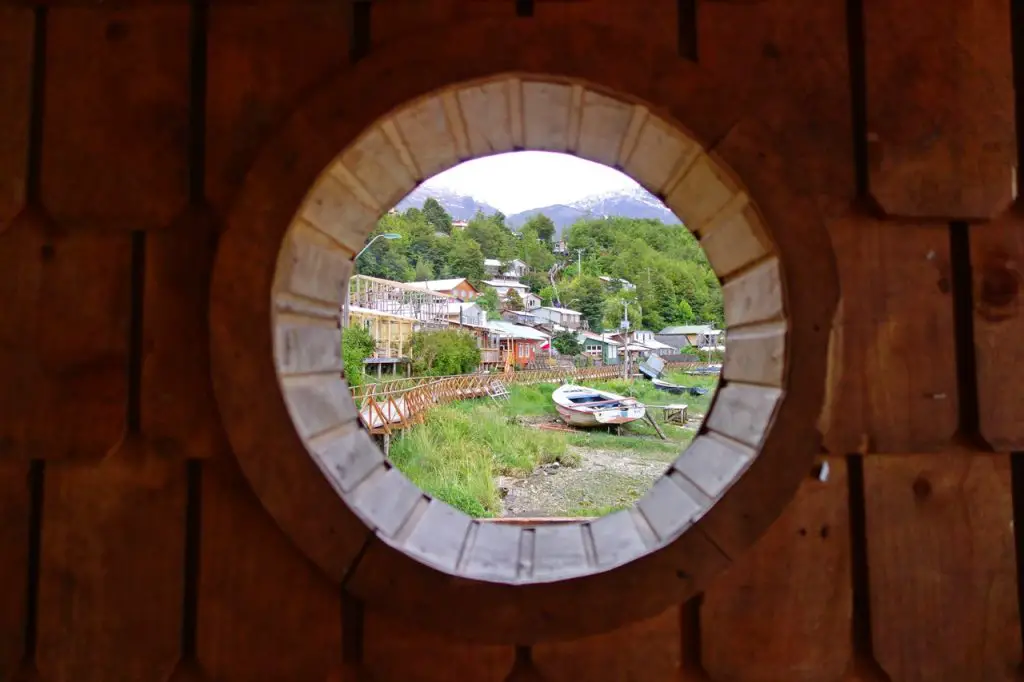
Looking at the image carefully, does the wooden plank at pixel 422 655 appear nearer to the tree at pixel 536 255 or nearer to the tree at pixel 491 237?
the tree at pixel 491 237

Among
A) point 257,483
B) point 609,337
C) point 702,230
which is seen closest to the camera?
point 257,483

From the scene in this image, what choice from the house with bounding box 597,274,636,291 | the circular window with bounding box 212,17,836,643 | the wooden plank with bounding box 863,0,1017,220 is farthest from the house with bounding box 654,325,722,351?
the circular window with bounding box 212,17,836,643

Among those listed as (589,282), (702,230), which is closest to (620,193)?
(589,282)

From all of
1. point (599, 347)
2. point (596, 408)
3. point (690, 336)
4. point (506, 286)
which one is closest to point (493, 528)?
point (596, 408)

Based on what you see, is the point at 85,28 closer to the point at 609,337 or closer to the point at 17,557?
the point at 17,557

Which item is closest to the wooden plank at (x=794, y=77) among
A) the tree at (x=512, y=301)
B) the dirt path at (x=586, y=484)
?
the dirt path at (x=586, y=484)

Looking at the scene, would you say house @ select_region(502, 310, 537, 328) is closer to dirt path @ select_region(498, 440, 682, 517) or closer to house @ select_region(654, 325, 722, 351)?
house @ select_region(654, 325, 722, 351)
